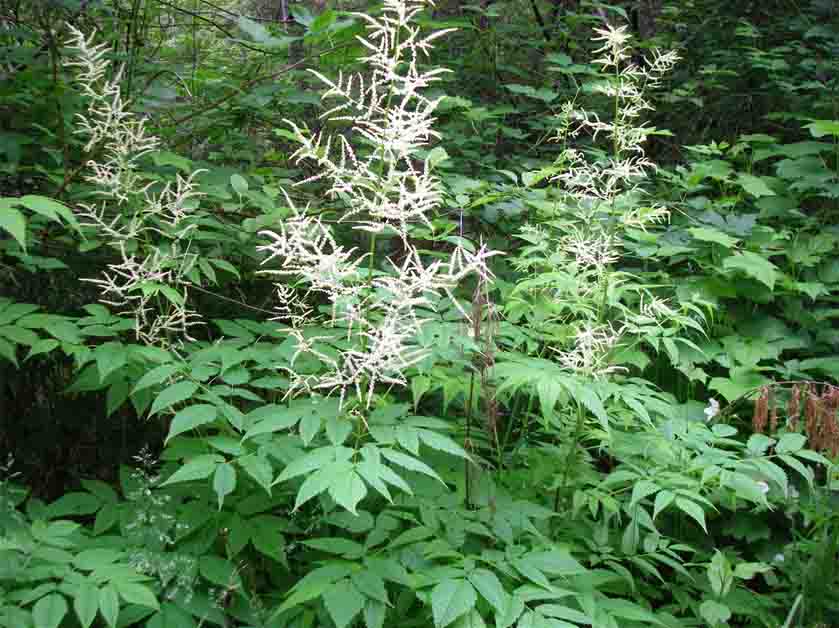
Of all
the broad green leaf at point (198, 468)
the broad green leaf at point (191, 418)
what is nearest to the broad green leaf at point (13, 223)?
the broad green leaf at point (191, 418)

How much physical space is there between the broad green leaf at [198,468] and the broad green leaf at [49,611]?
0.41m

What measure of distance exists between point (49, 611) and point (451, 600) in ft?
3.61

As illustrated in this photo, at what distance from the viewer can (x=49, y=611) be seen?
6.12 feet

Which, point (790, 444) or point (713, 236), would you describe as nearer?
point (790, 444)

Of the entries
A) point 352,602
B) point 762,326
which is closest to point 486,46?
point 762,326

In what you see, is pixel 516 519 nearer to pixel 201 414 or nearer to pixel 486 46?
pixel 201 414

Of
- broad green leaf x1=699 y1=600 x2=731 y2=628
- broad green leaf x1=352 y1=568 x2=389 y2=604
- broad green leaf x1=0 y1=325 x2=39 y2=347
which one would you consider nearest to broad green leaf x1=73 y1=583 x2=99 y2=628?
broad green leaf x1=352 y1=568 x2=389 y2=604

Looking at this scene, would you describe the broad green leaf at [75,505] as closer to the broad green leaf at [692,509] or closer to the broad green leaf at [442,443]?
the broad green leaf at [442,443]

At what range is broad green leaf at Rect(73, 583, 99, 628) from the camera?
1.82 metres

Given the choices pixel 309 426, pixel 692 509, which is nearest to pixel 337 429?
pixel 309 426

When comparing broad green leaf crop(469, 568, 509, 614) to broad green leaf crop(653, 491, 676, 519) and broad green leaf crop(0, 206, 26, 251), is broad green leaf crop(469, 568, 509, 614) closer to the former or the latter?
broad green leaf crop(653, 491, 676, 519)

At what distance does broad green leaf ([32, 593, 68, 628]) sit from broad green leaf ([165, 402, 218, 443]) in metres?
0.51

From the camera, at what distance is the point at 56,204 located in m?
2.02

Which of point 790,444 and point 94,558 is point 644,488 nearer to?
point 790,444
